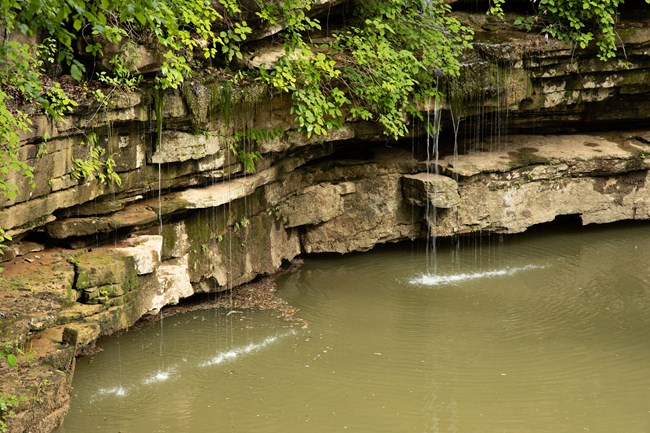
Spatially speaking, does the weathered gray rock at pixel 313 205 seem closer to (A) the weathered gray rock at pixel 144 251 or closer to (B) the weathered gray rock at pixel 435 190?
(B) the weathered gray rock at pixel 435 190

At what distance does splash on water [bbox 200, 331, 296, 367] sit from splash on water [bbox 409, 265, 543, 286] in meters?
2.91

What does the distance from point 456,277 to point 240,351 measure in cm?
419

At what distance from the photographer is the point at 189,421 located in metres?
7.96

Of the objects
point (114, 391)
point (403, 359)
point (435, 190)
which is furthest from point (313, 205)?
point (114, 391)

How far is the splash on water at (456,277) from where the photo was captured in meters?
12.1

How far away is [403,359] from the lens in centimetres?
951

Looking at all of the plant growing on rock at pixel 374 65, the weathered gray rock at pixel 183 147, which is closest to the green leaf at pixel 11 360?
the weathered gray rock at pixel 183 147

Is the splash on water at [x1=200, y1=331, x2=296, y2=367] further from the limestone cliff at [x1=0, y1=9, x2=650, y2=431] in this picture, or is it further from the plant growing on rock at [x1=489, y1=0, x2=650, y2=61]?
the plant growing on rock at [x1=489, y1=0, x2=650, y2=61]

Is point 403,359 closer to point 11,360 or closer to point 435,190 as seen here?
point 435,190

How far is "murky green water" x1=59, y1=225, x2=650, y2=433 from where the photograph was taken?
8094 mm

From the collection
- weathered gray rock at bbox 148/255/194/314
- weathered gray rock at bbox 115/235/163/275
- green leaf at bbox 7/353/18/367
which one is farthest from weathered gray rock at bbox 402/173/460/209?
green leaf at bbox 7/353/18/367

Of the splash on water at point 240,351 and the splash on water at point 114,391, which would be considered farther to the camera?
the splash on water at point 240,351

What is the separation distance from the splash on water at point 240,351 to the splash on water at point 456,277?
2.91m

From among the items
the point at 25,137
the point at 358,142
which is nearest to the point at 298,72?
the point at 358,142
